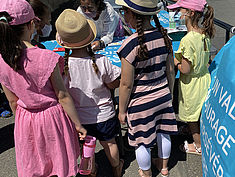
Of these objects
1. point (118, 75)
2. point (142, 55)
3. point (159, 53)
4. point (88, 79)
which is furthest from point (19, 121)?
point (159, 53)

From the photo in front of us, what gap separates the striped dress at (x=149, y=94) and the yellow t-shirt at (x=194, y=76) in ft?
1.14

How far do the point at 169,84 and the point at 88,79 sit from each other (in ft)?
2.17

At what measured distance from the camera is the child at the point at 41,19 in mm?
2768

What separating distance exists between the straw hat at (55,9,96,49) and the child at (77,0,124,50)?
1.13m

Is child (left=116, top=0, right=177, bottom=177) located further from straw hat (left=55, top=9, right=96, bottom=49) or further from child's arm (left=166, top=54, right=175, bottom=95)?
straw hat (left=55, top=9, right=96, bottom=49)

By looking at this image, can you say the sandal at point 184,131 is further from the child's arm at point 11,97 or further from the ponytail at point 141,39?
the child's arm at point 11,97

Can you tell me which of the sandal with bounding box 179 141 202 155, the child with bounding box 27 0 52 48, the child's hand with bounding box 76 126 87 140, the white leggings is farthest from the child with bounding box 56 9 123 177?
the child with bounding box 27 0 52 48

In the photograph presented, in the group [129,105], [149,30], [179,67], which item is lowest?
[129,105]

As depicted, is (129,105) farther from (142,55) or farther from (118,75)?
(142,55)

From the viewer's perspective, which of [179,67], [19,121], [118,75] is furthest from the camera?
[179,67]

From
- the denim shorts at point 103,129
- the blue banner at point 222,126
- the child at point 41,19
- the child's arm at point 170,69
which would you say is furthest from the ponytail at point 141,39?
the child at point 41,19

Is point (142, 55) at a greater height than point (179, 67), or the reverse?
point (142, 55)

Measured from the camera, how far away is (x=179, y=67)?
2338 mm

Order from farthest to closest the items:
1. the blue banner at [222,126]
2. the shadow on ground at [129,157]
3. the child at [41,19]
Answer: the child at [41,19] → the shadow on ground at [129,157] → the blue banner at [222,126]
